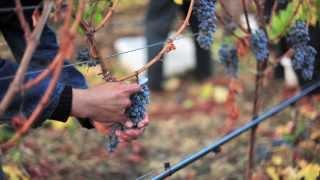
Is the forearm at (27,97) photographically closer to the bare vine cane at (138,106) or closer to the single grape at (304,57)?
the bare vine cane at (138,106)

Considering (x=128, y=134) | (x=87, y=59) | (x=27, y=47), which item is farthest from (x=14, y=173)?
(x=27, y=47)

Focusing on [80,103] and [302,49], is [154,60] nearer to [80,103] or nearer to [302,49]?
[80,103]

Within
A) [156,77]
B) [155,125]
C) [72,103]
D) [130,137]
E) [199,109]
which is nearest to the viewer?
[72,103]

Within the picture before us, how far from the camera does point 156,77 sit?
20.3 ft

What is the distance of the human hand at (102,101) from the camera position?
211cm

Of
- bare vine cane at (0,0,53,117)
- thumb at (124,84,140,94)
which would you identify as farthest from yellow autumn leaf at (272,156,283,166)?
bare vine cane at (0,0,53,117)

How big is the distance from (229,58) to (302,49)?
451mm

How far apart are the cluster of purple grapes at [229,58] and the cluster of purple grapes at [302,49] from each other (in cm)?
37

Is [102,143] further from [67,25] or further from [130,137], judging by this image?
[67,25]

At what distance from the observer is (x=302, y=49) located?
2.88 m

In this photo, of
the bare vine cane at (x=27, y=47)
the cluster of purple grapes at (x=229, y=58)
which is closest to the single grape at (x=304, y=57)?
the cluster of purple grapes at (x=229, y=58)

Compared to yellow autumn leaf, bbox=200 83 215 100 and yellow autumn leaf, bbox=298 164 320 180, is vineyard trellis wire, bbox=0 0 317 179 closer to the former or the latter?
yellow autumn leaf, bbox=298 164 320 180

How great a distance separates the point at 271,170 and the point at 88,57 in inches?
49.7

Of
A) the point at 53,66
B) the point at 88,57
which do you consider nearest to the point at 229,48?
the point at 88,57
